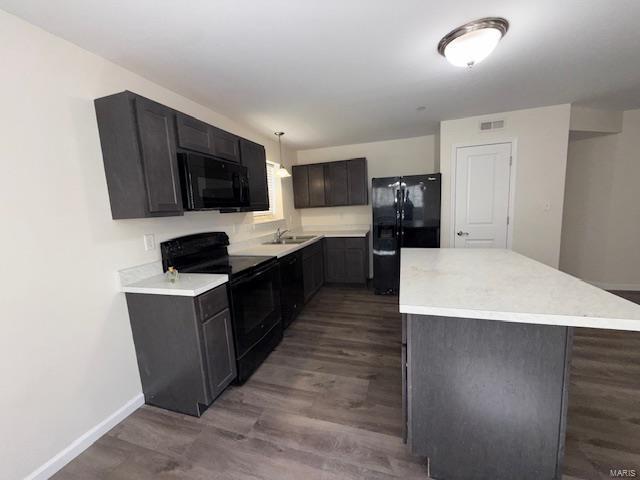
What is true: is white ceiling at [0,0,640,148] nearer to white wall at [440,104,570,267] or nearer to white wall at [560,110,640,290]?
white wall at [440,104,570,267]

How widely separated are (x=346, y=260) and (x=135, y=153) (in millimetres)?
3205

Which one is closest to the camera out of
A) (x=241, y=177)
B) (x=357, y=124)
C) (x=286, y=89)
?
(x=286, y=89)

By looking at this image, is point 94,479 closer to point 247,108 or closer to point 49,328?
point 49,328

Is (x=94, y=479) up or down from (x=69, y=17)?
down

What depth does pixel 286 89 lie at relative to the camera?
90.4 inches

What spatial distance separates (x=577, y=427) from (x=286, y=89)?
10.4 ft

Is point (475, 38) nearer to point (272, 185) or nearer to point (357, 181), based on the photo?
point (357, 181)

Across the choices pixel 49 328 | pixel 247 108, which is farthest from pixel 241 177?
pixel 49 328

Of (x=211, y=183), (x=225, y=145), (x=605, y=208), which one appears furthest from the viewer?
(x=605, y=208)

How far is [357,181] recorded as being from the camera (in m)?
4.30

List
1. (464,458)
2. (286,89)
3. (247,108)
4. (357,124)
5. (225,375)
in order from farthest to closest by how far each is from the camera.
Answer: (357,124) < (247,108) < (286,89) < (225,375) < (464,458)

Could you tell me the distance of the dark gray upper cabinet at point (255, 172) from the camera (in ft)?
8.68

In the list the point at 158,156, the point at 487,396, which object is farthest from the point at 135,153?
the point at 487,396

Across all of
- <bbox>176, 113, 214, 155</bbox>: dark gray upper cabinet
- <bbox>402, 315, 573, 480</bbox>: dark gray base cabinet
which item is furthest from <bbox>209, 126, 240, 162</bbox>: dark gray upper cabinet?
<bbox>402, 315, 573, 480</bbox>: dark gray base cabinet
